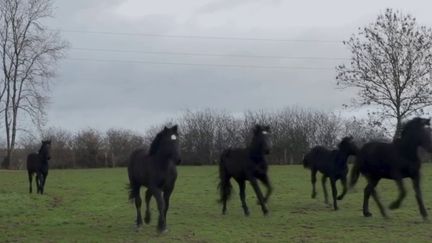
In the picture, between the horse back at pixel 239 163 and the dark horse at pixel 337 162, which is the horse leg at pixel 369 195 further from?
the horse back at pixel 239 163

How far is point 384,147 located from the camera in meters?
15.3

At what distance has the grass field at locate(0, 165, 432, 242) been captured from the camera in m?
12.7

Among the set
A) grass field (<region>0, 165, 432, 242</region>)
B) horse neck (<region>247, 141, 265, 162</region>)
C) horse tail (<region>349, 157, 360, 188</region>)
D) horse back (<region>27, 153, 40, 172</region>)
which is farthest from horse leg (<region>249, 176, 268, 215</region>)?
horse back (<region>27, 153, 40, 172</region>)

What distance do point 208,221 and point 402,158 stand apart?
497cm

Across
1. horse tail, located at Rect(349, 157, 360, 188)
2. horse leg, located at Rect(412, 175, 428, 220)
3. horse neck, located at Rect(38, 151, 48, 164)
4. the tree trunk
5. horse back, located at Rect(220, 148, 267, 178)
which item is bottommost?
horse leg, located at Rect(412, 175, 428, 220)

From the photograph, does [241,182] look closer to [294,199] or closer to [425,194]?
[294,199]

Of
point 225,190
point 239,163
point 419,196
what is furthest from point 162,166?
point 419,196

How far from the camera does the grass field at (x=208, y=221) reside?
41.8 feet

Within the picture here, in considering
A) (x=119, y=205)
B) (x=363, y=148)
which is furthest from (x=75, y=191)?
(x=363, y=148)

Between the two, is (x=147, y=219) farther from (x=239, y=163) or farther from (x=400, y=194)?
(x=400, y=194)

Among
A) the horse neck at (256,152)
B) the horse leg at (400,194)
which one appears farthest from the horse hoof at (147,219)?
the horse leg at (400,194)

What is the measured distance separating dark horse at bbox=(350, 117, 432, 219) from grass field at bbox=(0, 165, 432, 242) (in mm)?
631

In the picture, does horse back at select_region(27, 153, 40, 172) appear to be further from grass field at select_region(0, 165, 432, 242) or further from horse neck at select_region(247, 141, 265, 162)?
horse neck at select_region(247, 141, 265, 162)

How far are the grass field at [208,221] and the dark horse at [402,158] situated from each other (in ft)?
2.07
